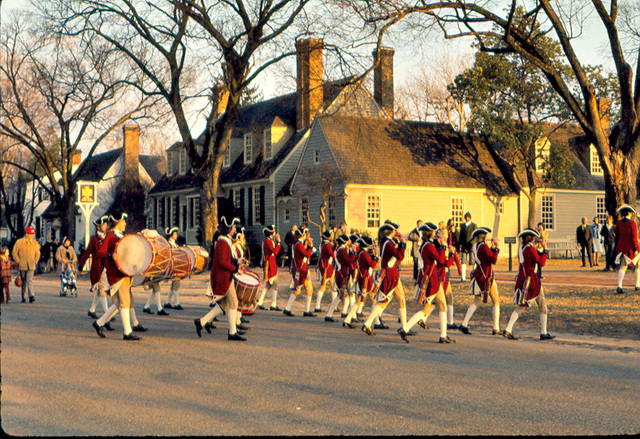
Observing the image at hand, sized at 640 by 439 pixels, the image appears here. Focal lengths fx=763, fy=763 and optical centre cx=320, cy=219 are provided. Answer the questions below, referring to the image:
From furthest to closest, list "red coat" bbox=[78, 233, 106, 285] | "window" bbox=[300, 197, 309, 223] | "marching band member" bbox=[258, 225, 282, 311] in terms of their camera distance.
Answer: "window" bbox=[300, 197, 309, 223] → "marching band member" bbox=[258, 225, 282, 311] → "red coat" bbox=[78, 233, 106, 285]

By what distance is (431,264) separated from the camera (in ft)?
38.9

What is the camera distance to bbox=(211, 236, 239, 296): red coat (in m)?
11.8

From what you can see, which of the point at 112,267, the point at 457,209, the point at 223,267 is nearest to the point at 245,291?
the point at 223,267

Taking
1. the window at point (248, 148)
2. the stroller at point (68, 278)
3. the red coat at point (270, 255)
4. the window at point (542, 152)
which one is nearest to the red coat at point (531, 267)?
the red coat at point (270, 255)

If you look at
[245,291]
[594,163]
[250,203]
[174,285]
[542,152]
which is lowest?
[174,285]

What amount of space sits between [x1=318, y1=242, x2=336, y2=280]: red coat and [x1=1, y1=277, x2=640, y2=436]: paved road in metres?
3.33

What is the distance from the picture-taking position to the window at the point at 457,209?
37.1m

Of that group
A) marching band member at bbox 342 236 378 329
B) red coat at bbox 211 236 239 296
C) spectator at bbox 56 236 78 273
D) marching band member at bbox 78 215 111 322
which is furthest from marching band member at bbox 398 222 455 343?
spectator at bbox 56 236 78 273

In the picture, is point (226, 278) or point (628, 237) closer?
point (226, 278)

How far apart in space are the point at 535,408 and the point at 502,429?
962 mm

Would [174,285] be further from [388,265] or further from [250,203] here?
[250,203]

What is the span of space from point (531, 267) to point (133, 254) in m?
6.34

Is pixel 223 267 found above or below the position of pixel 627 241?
below

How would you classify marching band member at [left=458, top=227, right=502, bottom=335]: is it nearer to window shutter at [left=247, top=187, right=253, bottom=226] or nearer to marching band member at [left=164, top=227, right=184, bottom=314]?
marching band member at [left=164, top=227, right=184, bottom=314]
